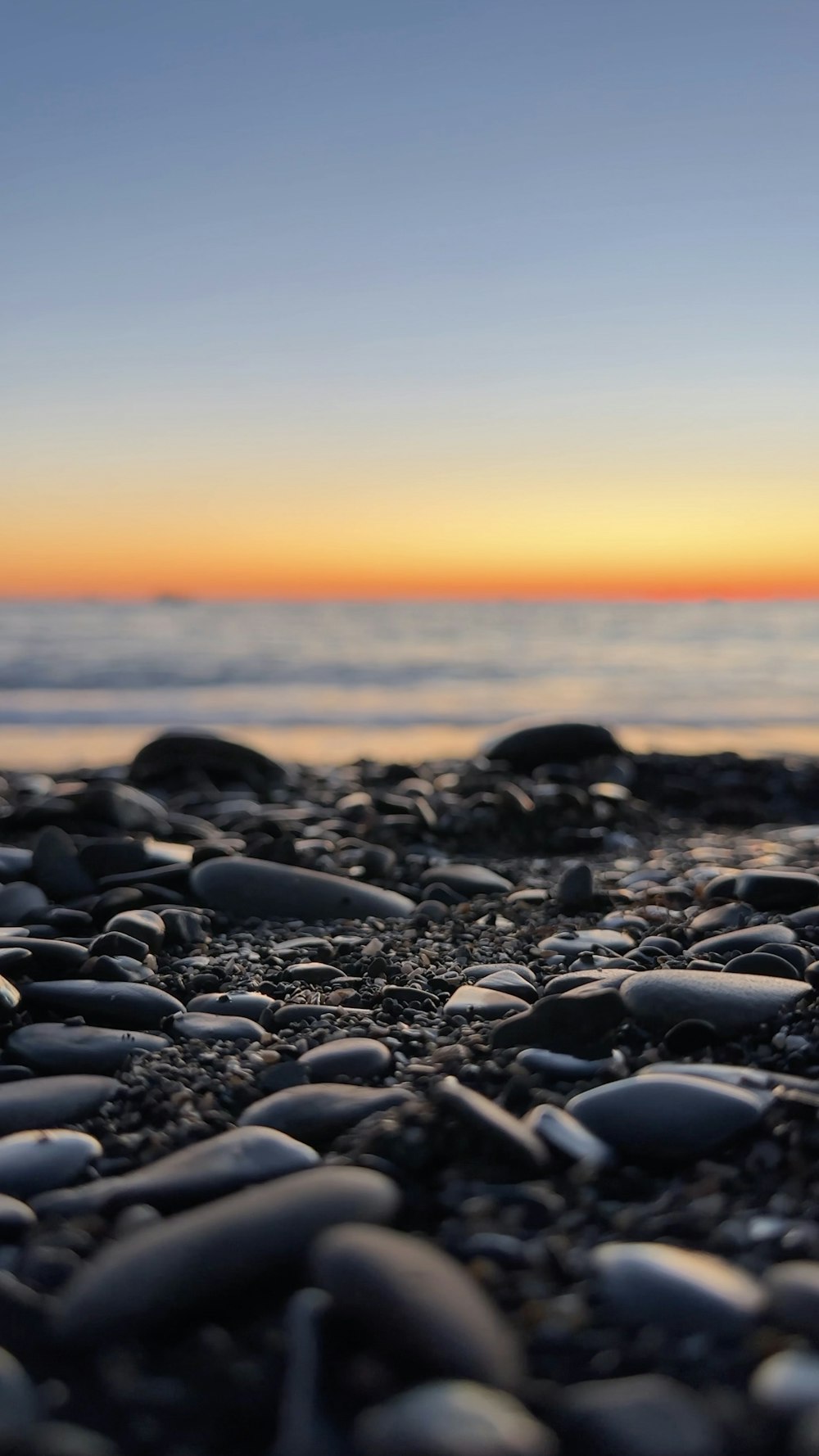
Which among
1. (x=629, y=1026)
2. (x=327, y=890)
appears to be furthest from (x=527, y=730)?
(x=629, y=1026)

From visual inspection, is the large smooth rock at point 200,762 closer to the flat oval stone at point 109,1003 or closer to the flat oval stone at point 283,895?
the flat oval stone at point 283,895

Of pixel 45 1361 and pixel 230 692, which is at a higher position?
pixel 230 692

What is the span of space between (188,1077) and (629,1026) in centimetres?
84

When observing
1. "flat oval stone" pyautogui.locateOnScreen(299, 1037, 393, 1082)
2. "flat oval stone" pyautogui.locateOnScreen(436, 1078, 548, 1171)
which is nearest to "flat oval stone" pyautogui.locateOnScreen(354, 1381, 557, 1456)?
"flat oval stone" pyautogui.locateOnScreen(436, 1078, 548, 1171)

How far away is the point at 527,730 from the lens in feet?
20.5

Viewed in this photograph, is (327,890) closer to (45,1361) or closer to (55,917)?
(55,917)

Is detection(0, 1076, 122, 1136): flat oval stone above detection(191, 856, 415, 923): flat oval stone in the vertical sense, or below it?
below

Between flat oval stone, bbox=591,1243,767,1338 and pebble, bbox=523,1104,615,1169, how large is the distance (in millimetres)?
237

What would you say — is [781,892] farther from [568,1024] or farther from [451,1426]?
[451,1426]

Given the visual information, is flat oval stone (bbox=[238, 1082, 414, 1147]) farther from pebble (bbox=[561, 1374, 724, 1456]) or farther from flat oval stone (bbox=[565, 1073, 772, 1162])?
pebble (bbox=[561, 1374, 724, 1456])

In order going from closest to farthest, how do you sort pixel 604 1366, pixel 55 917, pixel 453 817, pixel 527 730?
pixel 604 1366
pixel 55 917
pixel 453 817
pixel 527 730

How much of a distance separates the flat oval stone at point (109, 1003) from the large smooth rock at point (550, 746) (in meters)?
4.09

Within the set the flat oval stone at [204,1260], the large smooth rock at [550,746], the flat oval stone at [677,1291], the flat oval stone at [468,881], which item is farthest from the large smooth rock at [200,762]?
the flat oval stone at [677,1291]

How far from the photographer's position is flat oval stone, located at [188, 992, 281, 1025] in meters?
2.24
